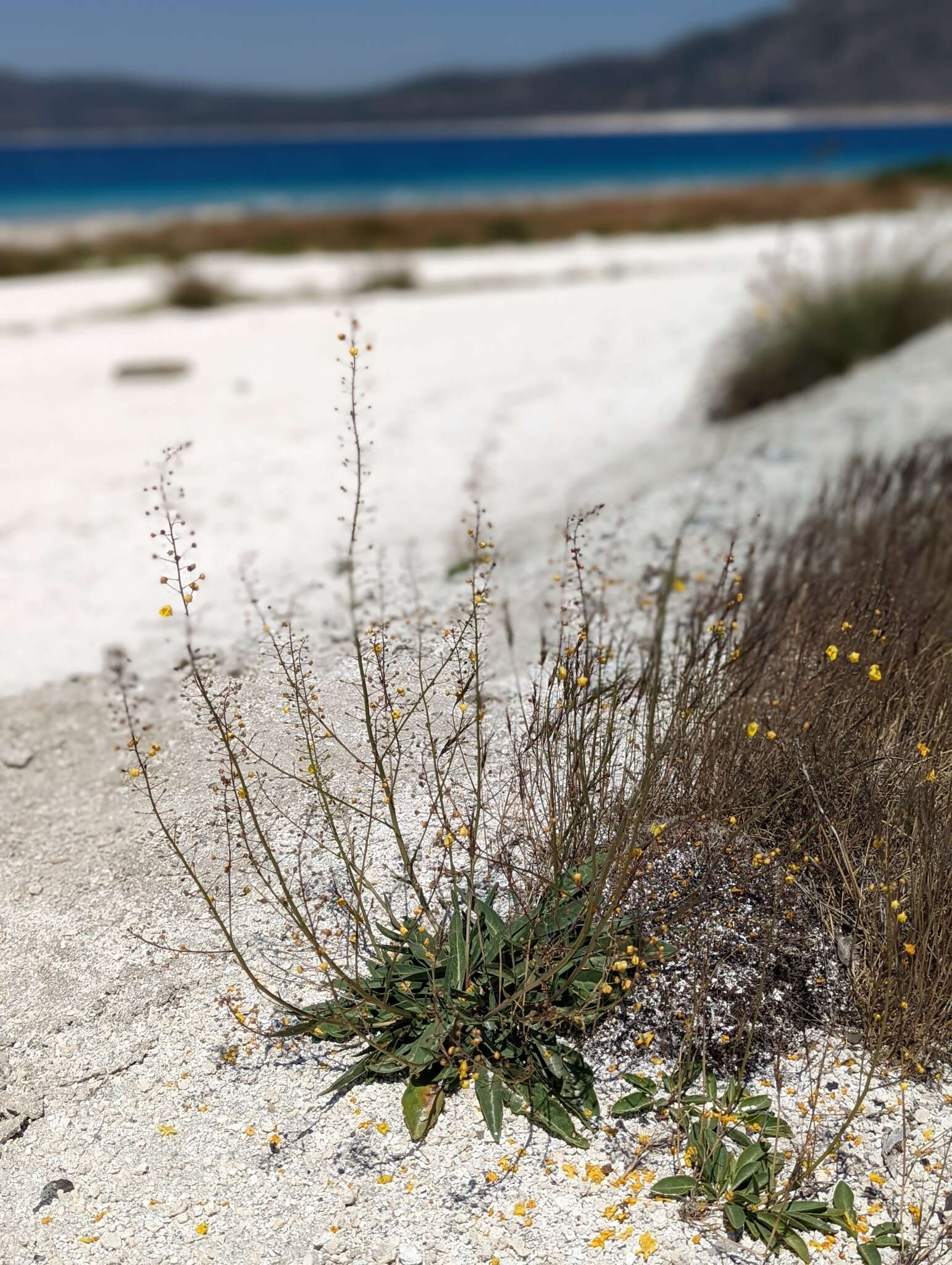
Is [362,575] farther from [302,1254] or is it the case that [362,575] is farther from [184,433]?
[184,433]

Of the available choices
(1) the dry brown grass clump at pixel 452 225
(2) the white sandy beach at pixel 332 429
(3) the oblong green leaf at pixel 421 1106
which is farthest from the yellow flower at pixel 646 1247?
(1) the dry brown grass clump at pixel 452 225

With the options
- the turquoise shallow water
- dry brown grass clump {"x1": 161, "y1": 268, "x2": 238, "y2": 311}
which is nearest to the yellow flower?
the turquoise shallow water

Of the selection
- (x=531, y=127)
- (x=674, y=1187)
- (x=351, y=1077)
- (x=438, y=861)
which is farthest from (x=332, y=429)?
(x=531, y=127)

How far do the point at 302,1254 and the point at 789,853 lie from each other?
3.82 ft

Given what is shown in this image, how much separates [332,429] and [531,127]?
605ft

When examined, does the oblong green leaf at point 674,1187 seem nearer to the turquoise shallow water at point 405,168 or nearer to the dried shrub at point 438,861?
the dried shrub at point 438,861

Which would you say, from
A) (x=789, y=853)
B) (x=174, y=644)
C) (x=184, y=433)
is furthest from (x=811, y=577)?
(x=184, y=433)

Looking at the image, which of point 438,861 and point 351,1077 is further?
point 438,861

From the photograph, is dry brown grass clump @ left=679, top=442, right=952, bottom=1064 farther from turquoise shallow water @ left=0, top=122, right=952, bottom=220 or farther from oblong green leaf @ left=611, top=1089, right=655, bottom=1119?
turquoise shallow water @ left=0, top=122, right=952, bottom=220

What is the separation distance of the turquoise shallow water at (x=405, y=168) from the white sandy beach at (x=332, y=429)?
1.95 m

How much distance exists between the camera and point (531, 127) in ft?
568

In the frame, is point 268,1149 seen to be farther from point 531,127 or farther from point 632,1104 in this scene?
point 531,127

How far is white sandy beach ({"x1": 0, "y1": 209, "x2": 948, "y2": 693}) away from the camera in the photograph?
4.59 metres

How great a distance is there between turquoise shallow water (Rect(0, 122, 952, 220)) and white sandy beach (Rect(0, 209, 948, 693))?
76.9 inches
